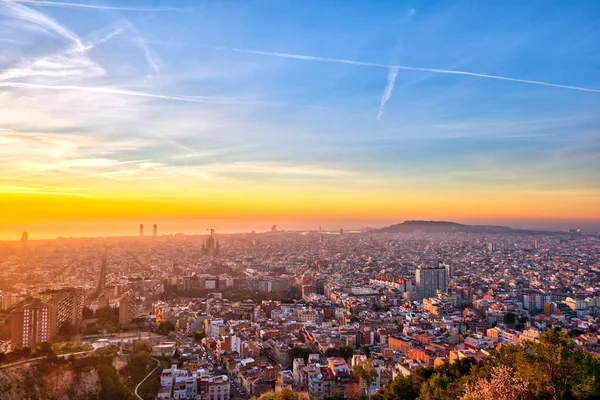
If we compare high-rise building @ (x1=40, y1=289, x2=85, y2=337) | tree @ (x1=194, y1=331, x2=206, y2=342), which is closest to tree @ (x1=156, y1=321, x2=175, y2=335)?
tree @ (x1=194, y1=331, x2=206, y2=342)

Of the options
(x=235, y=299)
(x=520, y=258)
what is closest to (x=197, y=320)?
(x=235, y=299)

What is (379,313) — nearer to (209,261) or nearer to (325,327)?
(325,327)

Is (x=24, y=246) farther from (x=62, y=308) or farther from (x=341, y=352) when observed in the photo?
(x=341, y=352)

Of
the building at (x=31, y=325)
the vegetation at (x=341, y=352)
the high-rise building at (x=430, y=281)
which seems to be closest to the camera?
the vegetation at (x=341, y=352)

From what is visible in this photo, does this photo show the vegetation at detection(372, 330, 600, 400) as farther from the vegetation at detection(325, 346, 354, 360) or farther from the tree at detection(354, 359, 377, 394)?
the vegetation at detection(325, 346, 354, 360)

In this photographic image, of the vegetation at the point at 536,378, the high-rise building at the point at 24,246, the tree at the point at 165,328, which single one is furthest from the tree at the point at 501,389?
the high-rise building at the point at 24,246

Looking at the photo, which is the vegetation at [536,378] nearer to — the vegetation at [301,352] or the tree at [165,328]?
the vegetation at [301,352]
